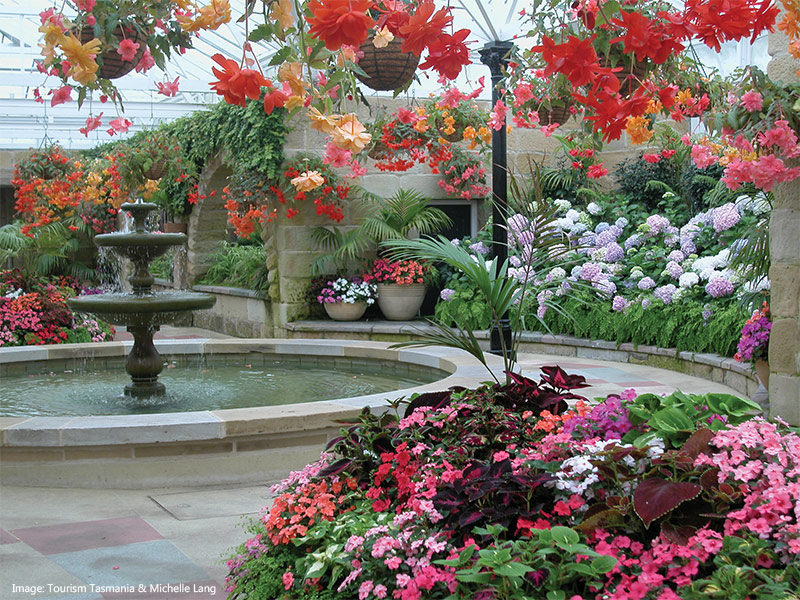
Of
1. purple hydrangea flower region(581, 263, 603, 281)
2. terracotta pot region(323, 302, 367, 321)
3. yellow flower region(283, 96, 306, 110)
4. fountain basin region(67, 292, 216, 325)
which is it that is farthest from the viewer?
terracotta pot region(323, 302, 367, 321)

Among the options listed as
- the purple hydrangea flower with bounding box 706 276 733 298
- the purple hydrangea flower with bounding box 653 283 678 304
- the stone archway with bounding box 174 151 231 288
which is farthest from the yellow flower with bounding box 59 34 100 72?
the stone archway with bounding box 174 151 231 288

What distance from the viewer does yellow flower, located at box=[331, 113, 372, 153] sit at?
1.77 m

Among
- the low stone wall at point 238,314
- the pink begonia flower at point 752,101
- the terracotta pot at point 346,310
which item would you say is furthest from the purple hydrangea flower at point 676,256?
the low stone wall at point 238,314

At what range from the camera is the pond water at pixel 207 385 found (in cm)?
579

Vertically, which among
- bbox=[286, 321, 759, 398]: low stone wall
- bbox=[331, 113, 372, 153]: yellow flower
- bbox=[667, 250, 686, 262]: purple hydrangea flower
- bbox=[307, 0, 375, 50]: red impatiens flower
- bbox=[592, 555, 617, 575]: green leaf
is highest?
bbox=[307, 0, 375, 50]: red impatiens flower

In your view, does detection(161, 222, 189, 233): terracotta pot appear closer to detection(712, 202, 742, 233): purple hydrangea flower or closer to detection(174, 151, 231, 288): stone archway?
detection(174, 151, 231, 288): stone archway

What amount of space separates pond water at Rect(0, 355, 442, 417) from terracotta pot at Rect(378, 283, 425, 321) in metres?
2.86

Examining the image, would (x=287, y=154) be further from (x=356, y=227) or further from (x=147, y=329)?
(x=147, y=329)

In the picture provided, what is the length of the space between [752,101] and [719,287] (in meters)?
3.00

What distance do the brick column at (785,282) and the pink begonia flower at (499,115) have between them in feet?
5.16

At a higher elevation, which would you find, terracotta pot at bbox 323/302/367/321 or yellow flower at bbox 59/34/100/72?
yellow flower at bbox 59/34/100/72

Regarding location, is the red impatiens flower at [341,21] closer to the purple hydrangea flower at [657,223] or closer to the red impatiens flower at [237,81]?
the red impatiens flower at [237,81]

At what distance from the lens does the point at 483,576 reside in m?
2.11

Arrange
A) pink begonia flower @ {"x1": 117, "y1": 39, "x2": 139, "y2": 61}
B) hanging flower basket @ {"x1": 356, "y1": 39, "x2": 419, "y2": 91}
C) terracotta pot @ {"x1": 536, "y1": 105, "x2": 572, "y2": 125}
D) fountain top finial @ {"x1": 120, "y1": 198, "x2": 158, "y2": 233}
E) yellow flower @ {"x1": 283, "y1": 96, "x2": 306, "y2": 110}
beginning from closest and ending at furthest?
1. yellow flower @ {"x1": 283, "y1": 96, "x2": 306, "y2": 110}
2. pink begonia flower @ {"x1": 117, "y1": 39, "x2": 139, "y2": 61}
3. hanging flower basket @ {"x1": 356, "y1": 39, "x2": 419, "y2": 91}
4. fountain top finial @ {"x1": 120, "y1": 198, "x2": 158, "y2": 233}
5. terracotta pot @ {"x1": 536, "y1": 105, "x2": 572, "y2": 125}
